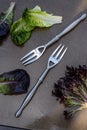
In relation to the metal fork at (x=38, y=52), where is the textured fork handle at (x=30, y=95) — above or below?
below

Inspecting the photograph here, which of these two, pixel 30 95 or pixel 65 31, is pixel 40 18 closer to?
pixel 65 31

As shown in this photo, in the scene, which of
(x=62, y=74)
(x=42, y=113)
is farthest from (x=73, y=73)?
(x=42, y=113)

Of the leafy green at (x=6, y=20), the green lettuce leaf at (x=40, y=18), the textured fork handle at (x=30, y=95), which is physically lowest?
the textured fork handle at (x=30, y=95)

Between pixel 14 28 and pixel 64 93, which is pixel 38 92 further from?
pixel 14 28

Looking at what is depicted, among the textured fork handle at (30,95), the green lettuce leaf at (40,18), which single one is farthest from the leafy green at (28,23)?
the textured fork handle at (30,95)

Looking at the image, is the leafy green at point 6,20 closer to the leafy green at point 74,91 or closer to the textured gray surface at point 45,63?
the textured gray surface at point 45,63

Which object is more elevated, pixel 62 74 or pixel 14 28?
pixel 14 28
